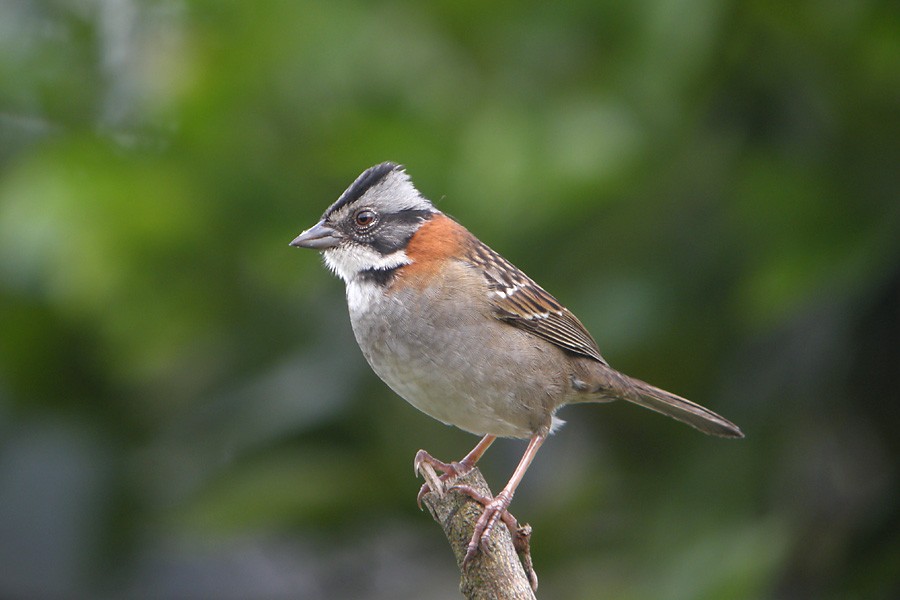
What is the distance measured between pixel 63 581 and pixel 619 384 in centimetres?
280

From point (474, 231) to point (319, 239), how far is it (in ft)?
3.23

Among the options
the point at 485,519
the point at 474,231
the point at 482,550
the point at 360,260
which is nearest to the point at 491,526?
the point at 485,519

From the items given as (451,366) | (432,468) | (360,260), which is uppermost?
(360,260)

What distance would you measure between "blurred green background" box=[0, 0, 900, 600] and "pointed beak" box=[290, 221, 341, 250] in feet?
2.45

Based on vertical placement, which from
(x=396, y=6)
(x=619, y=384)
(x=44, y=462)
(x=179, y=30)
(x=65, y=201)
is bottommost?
(x=44, y=462)

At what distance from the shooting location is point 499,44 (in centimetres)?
503

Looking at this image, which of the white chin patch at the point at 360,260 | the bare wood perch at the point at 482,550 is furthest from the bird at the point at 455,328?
the bare wood perch at the point at 482,550

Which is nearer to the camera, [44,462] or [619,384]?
→ [619,384]

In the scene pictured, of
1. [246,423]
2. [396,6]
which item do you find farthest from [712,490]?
[396,6]

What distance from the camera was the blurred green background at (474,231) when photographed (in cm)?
448

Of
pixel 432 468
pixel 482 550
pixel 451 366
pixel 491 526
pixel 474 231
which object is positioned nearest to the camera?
pixel 482 550

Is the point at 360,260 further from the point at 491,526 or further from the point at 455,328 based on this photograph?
the point at 491,526

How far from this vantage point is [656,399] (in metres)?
4.51

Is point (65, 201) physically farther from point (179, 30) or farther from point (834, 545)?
point (834, 545)
